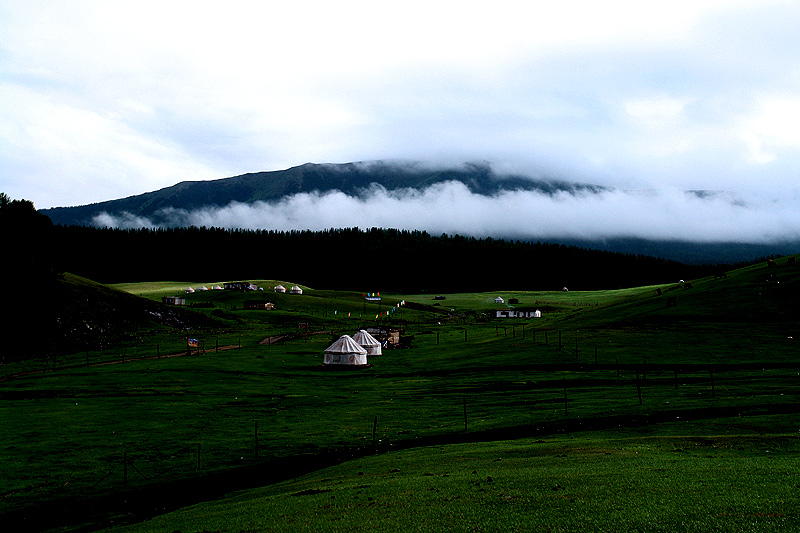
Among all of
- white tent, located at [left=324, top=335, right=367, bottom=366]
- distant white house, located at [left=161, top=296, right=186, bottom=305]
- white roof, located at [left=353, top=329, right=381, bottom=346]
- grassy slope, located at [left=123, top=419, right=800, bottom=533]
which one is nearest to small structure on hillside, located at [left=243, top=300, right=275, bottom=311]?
distant white house, located at [left=161, top=296, right=186, bottom=305]

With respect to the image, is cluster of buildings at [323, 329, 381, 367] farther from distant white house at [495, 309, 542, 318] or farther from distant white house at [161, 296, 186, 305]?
distant white house at [161, 296, 186, 305]

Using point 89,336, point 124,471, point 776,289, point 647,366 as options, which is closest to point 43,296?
point 89,336

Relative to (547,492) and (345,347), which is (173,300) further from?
(547,492)

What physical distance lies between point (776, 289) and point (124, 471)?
4267 inches

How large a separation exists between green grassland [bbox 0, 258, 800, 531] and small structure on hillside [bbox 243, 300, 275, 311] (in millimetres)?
68402

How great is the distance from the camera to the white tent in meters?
88.5

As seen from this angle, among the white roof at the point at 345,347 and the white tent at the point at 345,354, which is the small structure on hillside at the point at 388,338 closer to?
the white roof at the point at 345,347

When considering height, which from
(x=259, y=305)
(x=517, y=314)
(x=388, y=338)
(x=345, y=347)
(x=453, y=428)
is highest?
(x=259, y=305)

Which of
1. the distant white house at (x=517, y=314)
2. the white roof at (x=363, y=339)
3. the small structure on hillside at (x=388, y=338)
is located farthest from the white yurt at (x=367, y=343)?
the distant white house at (x=517, y=314)

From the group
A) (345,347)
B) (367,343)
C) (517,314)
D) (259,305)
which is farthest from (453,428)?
(259,305)

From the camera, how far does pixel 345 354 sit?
88500 millimetres

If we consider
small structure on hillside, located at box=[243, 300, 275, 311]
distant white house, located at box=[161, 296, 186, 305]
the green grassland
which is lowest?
the green grassland

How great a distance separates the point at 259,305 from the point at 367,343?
87541 mm

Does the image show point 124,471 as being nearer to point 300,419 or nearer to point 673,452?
point 300,419
